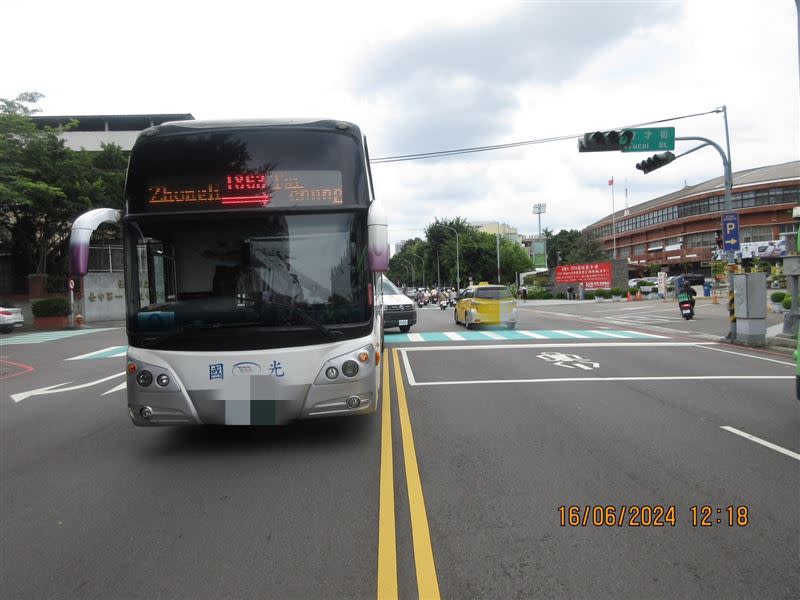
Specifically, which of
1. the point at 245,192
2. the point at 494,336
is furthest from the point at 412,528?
the point at 494,336

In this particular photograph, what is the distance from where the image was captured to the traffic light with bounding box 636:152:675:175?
54.4 feet

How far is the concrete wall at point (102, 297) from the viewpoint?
32.2m

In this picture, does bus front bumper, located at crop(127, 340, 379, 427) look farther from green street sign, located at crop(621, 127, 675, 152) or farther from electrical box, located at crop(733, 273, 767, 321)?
electrical box, located at crop(733, 273, 767, 321)

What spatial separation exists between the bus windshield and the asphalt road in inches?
51.1

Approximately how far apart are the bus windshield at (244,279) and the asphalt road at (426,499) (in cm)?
130

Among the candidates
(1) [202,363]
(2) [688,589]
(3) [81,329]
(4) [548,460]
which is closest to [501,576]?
(2) [688,589]

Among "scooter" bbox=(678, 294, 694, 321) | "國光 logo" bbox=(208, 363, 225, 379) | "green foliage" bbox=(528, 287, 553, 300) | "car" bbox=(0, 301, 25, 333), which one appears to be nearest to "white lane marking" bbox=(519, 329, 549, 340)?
"scooter" bbox=(678, 294, 694, 321)

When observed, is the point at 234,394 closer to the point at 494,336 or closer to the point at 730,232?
the point at 494,336

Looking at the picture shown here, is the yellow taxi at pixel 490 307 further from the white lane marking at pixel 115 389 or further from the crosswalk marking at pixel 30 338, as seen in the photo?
the crosswalk marking at pixel 30 338

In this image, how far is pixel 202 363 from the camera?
18.3ft

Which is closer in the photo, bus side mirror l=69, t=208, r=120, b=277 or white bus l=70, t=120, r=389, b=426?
bus side mirror l=69, t=208, r=120, b=277

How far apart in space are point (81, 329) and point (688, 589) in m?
30.5

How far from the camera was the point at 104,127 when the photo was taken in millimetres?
56875

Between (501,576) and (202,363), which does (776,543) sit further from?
(202,363)
